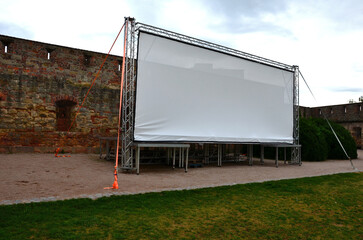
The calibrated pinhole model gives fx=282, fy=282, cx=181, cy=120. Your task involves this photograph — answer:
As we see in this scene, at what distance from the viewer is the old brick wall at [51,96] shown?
33.6ft

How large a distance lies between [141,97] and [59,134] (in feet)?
18.1

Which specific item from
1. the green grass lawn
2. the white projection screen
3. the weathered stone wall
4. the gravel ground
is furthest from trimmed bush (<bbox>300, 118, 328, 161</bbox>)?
the weathered stone wall

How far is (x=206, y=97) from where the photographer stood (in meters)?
8.70

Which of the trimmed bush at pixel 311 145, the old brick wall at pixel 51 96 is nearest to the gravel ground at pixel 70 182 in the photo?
the old brick wall at pixel 51 96

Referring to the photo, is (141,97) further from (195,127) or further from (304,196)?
(304,196)

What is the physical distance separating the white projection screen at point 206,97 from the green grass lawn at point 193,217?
10.00 ft

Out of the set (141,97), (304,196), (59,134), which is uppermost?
(141,97)

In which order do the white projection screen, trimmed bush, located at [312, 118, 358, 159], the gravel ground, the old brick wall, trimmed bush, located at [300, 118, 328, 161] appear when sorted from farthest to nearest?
trimmed bush, located at [312, 118, 358, 159], trimmed bush, located at [300, 118, 328, 161], the old brick wall, the white projection screen, the gravel ground

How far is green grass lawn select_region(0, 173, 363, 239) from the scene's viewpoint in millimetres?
2904

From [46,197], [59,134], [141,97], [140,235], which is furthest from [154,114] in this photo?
[59,134]

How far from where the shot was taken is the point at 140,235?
283 cm

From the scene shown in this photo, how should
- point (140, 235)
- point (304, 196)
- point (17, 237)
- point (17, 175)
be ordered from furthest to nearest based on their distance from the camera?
1. point (17, 175)
2. point (304, 196)
3. point (140, 235)
4. point (17, 237)

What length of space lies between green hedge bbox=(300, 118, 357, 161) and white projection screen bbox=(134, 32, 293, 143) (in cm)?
173

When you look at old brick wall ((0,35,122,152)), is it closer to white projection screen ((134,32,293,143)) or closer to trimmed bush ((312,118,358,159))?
white projection screen ((134,32,293,143))
